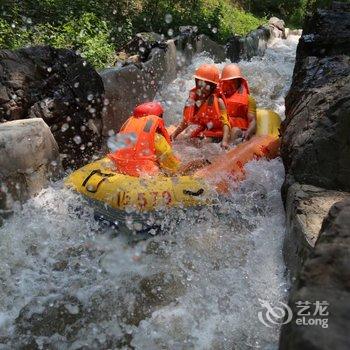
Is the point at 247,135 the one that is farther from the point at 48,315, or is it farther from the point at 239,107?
the point at 48,315

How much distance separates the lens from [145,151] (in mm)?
4355

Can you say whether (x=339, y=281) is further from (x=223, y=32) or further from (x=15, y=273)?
(x=223, y=32)

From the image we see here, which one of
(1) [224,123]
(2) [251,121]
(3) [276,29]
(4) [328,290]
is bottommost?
(3) [276,29]

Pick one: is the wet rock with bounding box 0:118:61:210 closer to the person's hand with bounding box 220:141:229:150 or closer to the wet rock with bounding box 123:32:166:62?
the person's hand with bounding box 220:141:229:150

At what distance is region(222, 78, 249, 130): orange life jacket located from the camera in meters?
5.67

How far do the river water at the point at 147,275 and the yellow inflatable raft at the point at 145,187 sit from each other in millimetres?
132

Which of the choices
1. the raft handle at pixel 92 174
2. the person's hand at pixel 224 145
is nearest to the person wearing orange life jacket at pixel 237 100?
the person's hand at pixel 224 145

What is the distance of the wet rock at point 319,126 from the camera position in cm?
339

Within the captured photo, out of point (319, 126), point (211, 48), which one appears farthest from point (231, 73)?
point (211, 48)

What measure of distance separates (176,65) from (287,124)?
494 cm

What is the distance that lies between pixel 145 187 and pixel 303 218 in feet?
4.99

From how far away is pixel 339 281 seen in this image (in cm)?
149

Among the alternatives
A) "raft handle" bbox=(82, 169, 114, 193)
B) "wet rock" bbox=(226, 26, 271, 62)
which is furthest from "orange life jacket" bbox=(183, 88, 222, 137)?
"wet rock" bbox=(226, 26, 271, 62)

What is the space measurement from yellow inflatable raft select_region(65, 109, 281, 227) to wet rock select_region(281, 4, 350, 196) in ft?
2.21
